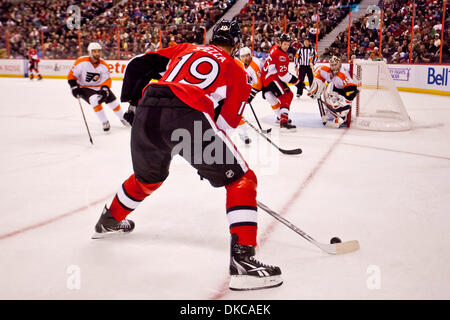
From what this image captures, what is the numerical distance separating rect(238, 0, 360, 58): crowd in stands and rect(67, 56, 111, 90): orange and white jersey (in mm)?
6562

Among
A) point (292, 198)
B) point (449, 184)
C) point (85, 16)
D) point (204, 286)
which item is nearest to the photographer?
point (204, 286)

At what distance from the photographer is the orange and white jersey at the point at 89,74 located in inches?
208

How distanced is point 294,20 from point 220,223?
1109 cm

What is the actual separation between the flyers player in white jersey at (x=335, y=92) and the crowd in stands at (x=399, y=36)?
15.4 ft

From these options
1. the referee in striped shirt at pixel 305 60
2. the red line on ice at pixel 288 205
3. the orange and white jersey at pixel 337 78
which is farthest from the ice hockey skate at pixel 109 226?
the referee in striped shirt at pixel 305 60

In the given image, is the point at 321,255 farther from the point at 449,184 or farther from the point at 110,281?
the point at 449,184

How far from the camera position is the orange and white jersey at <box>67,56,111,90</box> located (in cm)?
528

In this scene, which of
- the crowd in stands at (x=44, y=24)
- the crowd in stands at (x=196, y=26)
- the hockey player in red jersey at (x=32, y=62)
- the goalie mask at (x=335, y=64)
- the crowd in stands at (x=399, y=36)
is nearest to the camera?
the goalie mask at (x=335, y=64)

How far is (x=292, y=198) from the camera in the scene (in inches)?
110

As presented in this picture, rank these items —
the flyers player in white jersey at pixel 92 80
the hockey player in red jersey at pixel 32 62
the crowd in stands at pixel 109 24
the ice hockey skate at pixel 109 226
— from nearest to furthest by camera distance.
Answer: the ice hockey skate at pixel 109 226, the flyers player in white jersey at pixel 92 80, the hockey player in red jersey at pixel 32 62, the crowd in stands at pixel 109 24

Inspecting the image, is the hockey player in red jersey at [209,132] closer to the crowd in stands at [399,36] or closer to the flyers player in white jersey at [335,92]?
the flyers player in white jersey at [335,92]

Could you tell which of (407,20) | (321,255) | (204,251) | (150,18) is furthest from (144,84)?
(150,18)

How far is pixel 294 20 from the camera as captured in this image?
12281 mm
